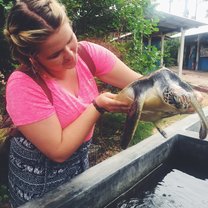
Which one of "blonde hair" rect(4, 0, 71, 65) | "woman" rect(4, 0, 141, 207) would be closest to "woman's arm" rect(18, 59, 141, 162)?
"woman" rect(4, 0, 141, 207)

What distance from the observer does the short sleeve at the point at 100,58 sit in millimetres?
1642

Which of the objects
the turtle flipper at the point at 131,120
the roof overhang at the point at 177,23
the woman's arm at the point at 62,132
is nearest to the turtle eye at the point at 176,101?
the turtle flipper at the point at 131,120

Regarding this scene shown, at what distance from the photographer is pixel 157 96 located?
1.61m

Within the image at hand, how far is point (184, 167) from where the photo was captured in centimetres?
Answer: 270

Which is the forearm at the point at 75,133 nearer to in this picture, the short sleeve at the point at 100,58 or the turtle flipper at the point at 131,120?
the turtle flipper at the point at 131,120

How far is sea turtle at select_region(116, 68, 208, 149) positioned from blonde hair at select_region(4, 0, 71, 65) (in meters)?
0.50

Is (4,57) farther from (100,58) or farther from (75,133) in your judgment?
(75,133)

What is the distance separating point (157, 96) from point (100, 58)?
390 mm

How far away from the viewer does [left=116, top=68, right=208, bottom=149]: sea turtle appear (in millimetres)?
1562

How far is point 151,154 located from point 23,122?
4.37 feet

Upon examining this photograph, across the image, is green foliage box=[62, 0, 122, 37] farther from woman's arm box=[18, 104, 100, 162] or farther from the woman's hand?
woman's arm box=[18, 104, 100, 162]

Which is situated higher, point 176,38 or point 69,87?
point 69,87

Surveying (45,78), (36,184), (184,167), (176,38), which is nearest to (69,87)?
(45,78)

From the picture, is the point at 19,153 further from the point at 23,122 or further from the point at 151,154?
the point at 151,154
